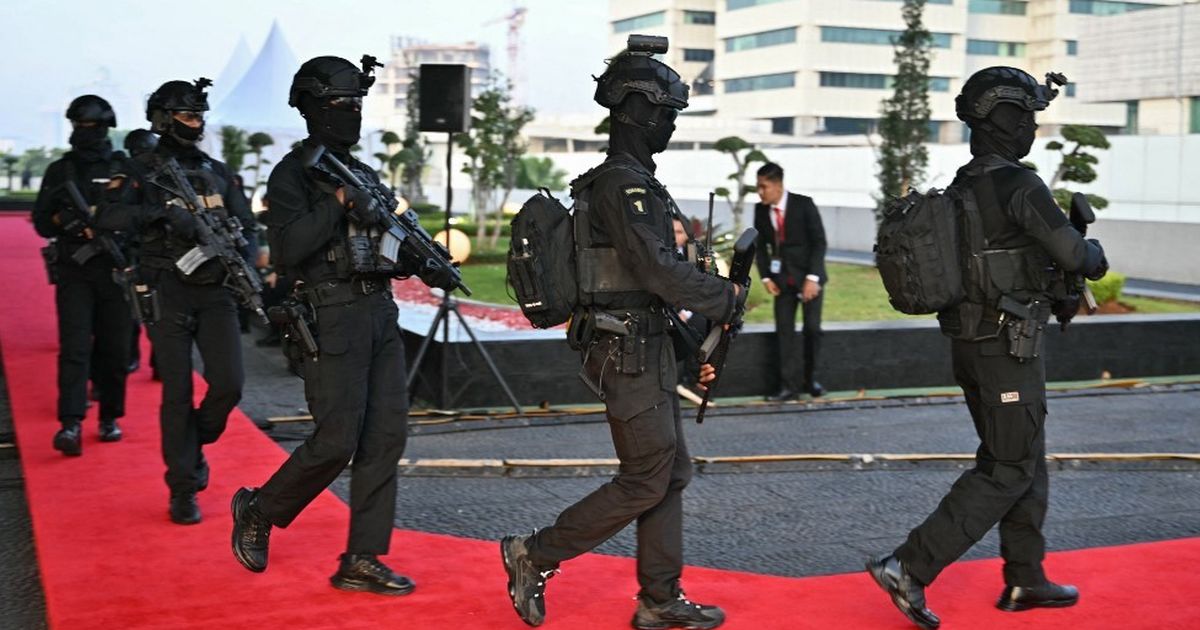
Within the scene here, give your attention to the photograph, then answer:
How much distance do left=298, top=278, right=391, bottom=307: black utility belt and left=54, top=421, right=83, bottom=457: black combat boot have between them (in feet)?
9.27

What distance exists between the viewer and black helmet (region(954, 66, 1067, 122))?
171 inches

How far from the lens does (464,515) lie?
628 centimetres

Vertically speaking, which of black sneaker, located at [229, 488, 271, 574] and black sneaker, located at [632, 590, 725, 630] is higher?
black sneaker, located at [229, 488, 271, 574]

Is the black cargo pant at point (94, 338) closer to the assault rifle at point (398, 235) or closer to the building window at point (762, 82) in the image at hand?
the assault rifle at point (398, 235)

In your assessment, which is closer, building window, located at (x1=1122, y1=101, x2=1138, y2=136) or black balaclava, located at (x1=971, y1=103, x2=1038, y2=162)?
black balaclava, located at (x1=971, y1=103, x2=1038, y2=162)

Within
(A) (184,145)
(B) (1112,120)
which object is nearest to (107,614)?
(A) (184,145)

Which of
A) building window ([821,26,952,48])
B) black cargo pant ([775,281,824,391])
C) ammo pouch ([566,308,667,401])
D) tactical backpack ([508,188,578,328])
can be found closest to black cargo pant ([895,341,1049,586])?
ammo pouch ([566,308,667,401])

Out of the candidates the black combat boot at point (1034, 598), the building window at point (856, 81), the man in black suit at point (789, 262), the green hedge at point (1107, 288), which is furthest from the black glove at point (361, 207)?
the building window at point (856, 81)

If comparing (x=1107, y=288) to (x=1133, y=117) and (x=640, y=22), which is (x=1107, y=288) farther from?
(x=640, y=22)

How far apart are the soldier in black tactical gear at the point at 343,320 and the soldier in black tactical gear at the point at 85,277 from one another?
2717 millimetres

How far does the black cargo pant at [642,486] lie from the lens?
13.8ft

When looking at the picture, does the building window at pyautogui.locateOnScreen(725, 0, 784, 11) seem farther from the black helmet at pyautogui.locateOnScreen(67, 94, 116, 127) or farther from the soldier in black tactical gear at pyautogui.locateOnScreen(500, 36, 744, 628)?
the soldier in black tactical gear at pyautogui.locateOnScreen(500, 36, 744, 628)

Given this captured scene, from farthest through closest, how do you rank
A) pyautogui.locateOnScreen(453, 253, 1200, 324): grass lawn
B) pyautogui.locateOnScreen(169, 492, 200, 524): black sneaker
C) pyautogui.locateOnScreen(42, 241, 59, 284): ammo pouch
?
pyautogui.locateOnScreen(453, 253, 1200, 324): grass lawn < pyautogui.locateOnScreen(42, 241, 59, 284): ammo pouch < pyautogui.locateOnScreen(169, 492, 200, 524): black sneaker

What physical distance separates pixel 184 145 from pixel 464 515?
2.10 meters
